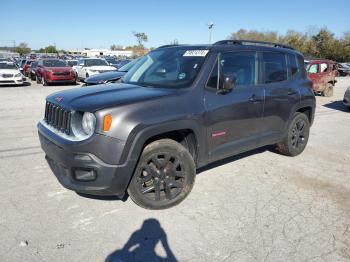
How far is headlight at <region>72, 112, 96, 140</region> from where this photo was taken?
3215 mm

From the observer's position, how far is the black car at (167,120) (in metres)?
3.21

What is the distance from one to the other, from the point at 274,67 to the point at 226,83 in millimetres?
1586

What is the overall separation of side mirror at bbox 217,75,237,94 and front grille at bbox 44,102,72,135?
1.85 m

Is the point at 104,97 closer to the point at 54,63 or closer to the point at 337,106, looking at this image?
the point at 337,106

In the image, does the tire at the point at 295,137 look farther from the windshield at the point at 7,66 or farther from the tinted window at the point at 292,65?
the windshield at the point at 7,66

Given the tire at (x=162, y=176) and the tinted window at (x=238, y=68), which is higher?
the tinted window at (x=238, y=68)

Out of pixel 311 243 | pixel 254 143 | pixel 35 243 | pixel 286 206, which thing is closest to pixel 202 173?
pixel 254 143

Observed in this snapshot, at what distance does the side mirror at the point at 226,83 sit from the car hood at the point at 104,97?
644mm

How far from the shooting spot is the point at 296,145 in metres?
5.80

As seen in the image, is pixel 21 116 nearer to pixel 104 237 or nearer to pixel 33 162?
pixel 33 162

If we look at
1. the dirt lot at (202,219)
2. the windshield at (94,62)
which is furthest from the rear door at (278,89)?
the windshield at (94,62)

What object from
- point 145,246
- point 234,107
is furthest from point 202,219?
point 234,107

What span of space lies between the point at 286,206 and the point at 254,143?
115cm

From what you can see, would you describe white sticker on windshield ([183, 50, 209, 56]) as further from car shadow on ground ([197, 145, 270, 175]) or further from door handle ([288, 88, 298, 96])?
door handle ([288, 88, 298, 96])
